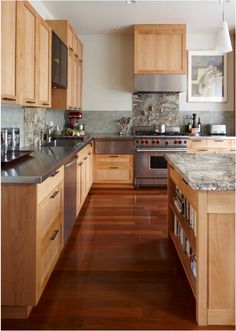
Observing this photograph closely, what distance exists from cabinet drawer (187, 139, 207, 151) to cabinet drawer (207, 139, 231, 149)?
0.08 meters

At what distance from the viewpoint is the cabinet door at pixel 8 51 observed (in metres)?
2.56

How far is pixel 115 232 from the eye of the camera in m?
4.00

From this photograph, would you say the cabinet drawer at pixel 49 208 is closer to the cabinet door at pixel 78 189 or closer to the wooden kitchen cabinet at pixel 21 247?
the wooden kitchen cabinet at pixel 21 247

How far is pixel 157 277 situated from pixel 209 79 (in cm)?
485

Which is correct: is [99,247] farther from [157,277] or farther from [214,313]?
[214,313]

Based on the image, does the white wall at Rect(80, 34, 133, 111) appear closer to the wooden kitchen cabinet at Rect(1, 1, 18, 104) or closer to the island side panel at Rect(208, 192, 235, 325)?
the wooden kitchen cabinet at Rect(1, 1, 18, 104)

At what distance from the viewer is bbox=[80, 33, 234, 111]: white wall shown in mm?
6944

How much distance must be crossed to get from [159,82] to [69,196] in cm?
350

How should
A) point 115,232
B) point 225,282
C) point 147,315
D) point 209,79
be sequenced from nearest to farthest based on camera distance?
1. point 225,282
2. point 147,315
3. point 115,232
4. point 209,79

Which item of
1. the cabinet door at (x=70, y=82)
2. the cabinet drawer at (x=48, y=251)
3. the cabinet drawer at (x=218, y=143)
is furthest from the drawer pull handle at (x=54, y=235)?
the cabinet drawer at (x=218, y=143)

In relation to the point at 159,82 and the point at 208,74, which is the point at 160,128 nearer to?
the point at 159,82

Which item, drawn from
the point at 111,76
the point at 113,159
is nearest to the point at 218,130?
the point at 113,159

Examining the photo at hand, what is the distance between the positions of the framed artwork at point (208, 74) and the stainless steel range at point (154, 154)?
1109 mm

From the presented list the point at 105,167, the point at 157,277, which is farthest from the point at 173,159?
the point at 105,167
